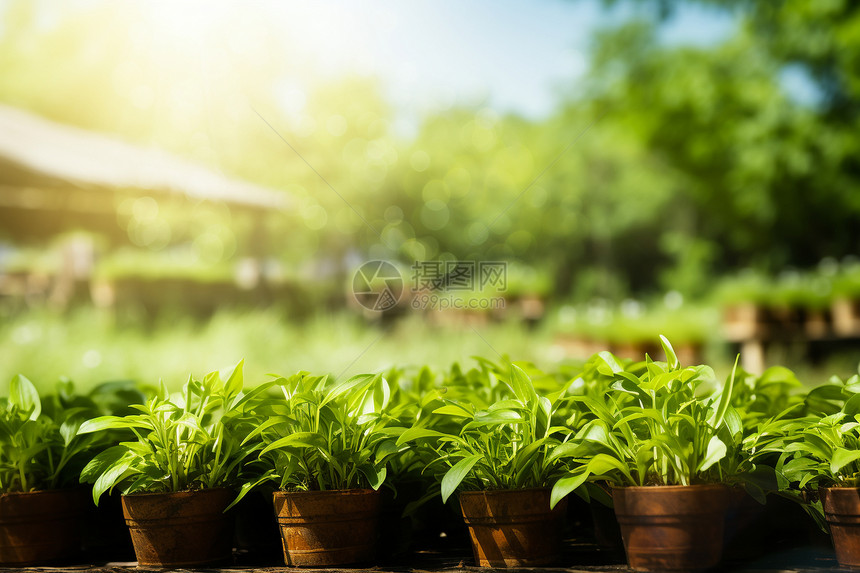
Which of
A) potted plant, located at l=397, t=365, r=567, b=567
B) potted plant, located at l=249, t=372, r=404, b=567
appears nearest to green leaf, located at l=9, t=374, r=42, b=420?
potted plant, located at l=249, t=372, r=404, b=567

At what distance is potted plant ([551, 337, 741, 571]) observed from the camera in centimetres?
81

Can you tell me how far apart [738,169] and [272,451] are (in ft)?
30.2

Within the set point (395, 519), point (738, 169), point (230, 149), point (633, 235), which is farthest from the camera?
point (633, 235)

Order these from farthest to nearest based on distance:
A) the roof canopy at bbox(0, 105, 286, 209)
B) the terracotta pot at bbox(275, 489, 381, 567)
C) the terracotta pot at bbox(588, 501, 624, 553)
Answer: the roof canopy at bbox(0, 105, 286, 209)
the terracotta pot at bbox(588, 501, 624, 553)
the terracotta pot at bbox(275, 489, 381, 567)

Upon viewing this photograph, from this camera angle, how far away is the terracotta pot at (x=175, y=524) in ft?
3.01

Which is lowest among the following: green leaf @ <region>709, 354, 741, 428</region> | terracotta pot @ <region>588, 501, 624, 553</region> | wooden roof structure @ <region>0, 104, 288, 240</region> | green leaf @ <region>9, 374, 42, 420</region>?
terracotta pot @ <region>588, 501, 624, 553</region>

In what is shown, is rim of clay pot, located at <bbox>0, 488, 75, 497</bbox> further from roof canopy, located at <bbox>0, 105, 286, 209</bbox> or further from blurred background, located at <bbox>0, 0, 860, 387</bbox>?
roof canopy, located at <bbox>0, 105, 286, 209</bbox>

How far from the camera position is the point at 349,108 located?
15.2 m

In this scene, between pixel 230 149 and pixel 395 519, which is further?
pixel 230 149

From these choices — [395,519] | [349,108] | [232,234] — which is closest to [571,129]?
[349,108]

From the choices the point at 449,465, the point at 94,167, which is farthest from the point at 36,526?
the point at 94,167

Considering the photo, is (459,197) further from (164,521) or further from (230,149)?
(164,521)

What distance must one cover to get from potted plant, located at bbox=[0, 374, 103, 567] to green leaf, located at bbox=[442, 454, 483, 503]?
582 mm

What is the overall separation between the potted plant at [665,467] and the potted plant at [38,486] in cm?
75
